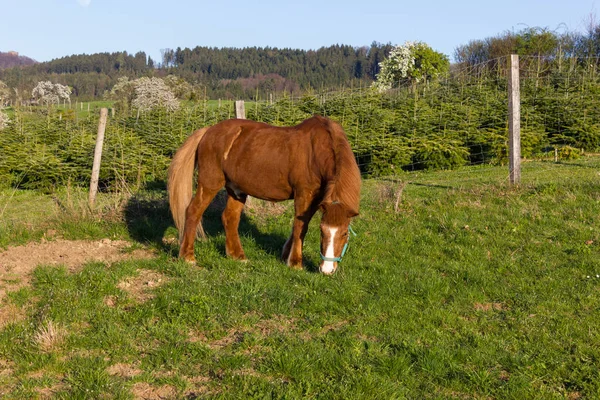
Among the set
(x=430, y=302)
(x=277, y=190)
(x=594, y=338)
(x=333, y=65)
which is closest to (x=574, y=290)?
(x=594, y=338)

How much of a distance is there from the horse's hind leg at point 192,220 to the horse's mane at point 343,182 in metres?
1.76

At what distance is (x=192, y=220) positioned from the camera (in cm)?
672

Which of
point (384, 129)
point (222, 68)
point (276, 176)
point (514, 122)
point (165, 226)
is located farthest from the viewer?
point (222, 68)

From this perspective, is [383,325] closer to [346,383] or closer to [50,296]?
[346,383]

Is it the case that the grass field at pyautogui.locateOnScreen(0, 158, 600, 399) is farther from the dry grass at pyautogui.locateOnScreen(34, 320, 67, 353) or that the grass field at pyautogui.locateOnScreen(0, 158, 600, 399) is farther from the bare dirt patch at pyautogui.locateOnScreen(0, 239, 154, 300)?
the bare dirt patch at pyautogui.locateOnScreen(0, 239, 154, 300)

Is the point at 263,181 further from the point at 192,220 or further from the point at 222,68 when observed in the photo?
the point at 222,68

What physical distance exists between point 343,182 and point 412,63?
32.5 metres

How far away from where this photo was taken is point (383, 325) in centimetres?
466

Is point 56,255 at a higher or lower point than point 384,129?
lower

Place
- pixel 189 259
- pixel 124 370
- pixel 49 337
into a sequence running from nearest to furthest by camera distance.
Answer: pixel 124 370 < pixel 49 337 < pixel 189 259

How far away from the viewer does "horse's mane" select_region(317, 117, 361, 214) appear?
561cm

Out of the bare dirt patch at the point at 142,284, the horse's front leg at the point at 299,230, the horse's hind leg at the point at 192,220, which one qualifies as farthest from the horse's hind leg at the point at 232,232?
the bare dirt patch at the point at 142,284

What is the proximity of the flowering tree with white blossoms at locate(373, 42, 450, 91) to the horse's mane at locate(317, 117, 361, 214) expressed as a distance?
3067cm

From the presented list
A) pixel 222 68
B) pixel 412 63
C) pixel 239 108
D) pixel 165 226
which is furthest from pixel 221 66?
pixel 165 226
